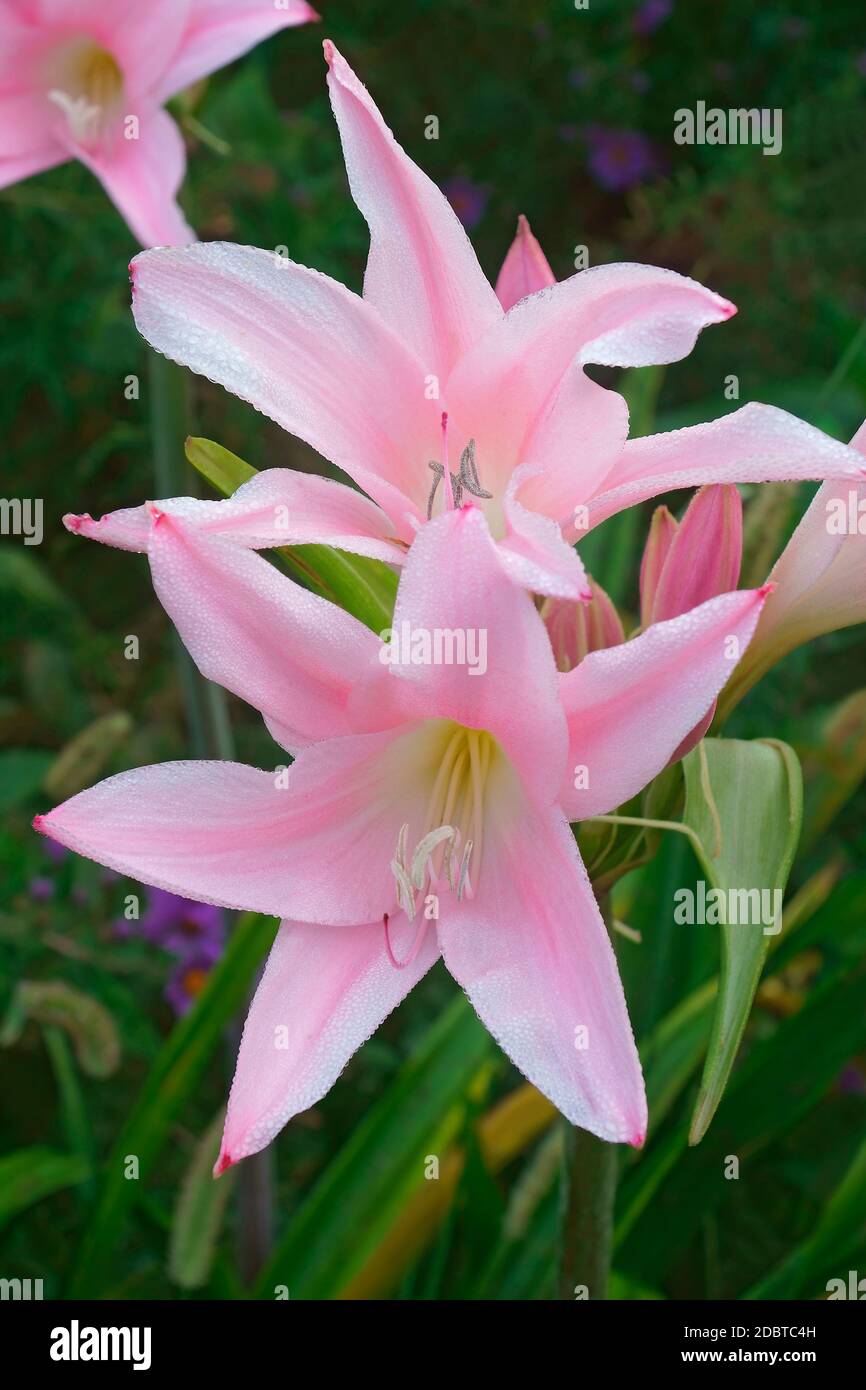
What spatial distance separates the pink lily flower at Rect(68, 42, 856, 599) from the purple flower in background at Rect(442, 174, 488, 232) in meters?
1.42

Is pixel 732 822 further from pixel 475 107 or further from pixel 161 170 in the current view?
pixel 475 107

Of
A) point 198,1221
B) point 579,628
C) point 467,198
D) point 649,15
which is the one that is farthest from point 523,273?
point 649,15

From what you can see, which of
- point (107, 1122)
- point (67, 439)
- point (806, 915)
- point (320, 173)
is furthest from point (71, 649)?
point (806, 915)

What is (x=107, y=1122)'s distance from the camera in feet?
5.08

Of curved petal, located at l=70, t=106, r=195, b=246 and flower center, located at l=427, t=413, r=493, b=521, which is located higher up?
curved petal, located at l=70, t=106, r=195, b=246

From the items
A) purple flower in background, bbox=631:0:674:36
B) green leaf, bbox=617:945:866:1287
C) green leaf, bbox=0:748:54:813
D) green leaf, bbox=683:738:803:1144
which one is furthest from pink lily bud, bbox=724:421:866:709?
purple flower in background, bbox=631:0:674:36

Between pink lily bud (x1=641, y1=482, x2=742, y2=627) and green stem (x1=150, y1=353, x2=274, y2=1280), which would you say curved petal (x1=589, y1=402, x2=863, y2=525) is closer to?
pink lily bud (x1=641, y1=482, x2=742, y2=627)

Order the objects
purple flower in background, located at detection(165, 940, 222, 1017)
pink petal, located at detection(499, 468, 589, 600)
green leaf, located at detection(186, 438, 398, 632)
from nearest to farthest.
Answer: pink petal, located at detection(499, 468, 589, 600) < green leaf, located at detection(186, 438, 398, 632) < purple flower in background, located at detection(165, 940, 222, 1017)

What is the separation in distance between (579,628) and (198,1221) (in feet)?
2.23

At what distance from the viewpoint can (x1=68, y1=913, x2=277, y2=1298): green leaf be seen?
44.5 inches

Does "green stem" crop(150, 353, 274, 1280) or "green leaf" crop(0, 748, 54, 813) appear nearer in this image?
"green stem" crop(150, 353, 274, 1280)

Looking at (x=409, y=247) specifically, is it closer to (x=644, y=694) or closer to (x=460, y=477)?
(x=460, y=477)

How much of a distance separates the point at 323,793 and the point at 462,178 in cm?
164

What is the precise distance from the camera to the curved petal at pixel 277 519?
1.84ft
